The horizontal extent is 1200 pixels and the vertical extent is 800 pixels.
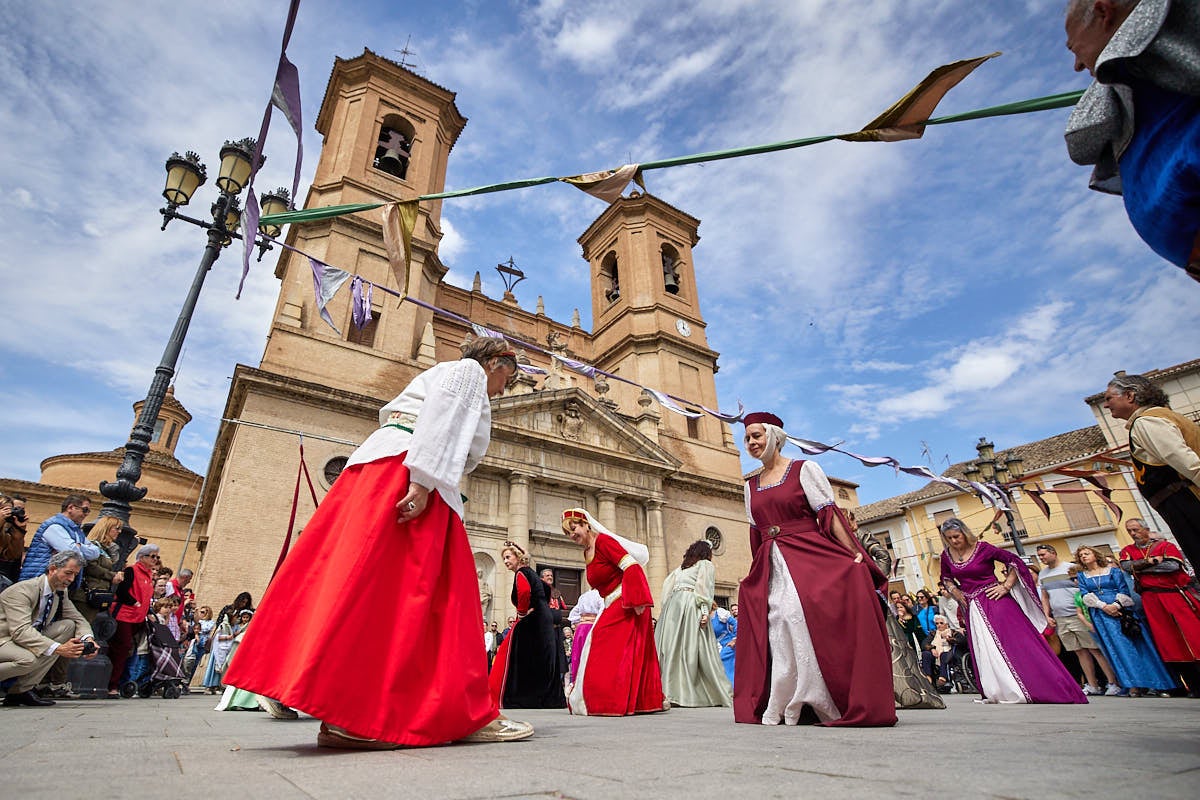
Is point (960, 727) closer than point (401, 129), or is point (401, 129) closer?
point (960, 727)

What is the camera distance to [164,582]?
8828mm

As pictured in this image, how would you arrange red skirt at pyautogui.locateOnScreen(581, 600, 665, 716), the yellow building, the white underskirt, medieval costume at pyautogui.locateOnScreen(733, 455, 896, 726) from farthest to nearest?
the yellow building, red skirt at pyautogui.locateOnScreen(581, 600, 665, 716), the white underskirt, medieval costume at pyautogui.locateOnScreen(733, 455, 896, 726)

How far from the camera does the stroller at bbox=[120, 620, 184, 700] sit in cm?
732

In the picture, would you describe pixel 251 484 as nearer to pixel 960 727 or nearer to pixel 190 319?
pixel 190 319

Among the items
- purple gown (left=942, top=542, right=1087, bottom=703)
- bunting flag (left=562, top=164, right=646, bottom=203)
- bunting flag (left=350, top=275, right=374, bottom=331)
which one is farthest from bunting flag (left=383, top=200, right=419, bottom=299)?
bunting flag (left=350, top=275, right=374, bottom=331)

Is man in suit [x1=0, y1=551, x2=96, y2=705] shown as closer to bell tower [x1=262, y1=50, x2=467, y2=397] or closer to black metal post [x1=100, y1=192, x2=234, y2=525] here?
black metal post [x1=100, y1=192, x2=234, y2=525]

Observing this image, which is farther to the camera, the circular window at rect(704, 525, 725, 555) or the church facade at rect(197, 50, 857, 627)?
the circular window at rect(704, 525, 725, 555)

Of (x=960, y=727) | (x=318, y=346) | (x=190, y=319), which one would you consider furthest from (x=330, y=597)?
(x=318, y=346)

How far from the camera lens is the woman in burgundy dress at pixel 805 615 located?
313 cm

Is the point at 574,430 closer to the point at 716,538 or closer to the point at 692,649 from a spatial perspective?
the point at 716,538

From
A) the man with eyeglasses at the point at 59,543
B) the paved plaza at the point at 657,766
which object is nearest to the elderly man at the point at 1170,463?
the paved plaza at the point at 657,766

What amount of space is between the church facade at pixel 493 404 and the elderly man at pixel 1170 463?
1134 cm

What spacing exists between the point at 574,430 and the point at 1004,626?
14.0 m

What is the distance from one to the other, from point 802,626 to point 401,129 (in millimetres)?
22519
